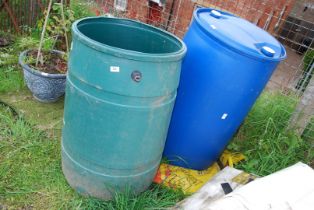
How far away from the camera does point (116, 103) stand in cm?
179

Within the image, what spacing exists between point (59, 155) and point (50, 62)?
1.14m

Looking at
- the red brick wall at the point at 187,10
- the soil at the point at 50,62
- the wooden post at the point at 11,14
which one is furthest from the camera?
the red brick wall at the point at 187,10

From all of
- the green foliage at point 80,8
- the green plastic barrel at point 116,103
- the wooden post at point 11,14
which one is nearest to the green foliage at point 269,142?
the green plastic barrel at point 116,103

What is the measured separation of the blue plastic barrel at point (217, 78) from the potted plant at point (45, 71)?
125cm

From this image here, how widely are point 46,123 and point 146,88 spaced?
1533mm

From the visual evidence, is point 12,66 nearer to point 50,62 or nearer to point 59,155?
point 50,62

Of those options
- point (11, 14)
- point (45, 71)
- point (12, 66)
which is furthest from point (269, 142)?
point (11, 14)

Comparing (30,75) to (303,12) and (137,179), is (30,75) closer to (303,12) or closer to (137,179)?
(137,179)

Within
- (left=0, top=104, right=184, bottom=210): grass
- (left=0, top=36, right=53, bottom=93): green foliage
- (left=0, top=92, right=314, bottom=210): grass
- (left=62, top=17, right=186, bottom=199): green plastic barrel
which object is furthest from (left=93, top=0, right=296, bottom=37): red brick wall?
(left=0, top=104, right=184, bottom=210): grass

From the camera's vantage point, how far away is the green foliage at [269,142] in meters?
2.52

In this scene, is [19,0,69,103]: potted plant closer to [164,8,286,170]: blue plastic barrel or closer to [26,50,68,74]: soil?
[26,50,68,74]: soil

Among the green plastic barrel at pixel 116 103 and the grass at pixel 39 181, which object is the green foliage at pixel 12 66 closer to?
the grass at pixel 39 181

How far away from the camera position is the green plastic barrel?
1.72m

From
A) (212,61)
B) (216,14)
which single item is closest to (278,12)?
(216,14)
